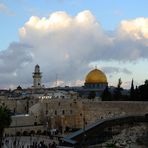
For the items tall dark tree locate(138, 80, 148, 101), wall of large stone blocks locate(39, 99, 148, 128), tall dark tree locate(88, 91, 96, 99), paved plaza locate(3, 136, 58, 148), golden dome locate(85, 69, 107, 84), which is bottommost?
paved plaza locate(3, 136, 58, 148)

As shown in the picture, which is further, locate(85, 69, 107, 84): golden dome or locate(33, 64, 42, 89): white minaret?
locate(33, 64, 42, 89): white minaret

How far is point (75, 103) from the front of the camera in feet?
184

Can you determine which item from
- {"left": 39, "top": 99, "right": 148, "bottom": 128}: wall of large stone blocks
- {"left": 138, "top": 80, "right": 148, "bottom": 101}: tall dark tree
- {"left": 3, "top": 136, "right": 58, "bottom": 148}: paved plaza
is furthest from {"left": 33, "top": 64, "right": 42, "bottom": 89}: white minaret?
{"left": 3, "top": 136, "right": 58, "bottom": 148}: paved plaza

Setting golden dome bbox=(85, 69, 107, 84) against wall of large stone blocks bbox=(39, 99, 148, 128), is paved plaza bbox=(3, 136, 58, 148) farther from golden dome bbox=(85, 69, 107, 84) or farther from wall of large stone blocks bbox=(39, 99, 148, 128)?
golden dome bbox=(85, 69, 107, 84)

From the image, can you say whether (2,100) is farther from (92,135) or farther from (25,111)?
(92,135)

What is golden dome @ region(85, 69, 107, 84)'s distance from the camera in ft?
252

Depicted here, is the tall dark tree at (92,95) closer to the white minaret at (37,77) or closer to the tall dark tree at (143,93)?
the white minaret at (37,77)

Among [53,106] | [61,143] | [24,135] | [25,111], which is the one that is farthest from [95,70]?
[61,143]

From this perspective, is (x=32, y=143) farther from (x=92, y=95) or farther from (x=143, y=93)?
(x=92, y=95)

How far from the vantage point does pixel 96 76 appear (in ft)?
252

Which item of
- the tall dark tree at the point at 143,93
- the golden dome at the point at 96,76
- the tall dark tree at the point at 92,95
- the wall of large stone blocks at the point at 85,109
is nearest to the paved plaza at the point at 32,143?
the wall of large stone blocks at the point at 85,109

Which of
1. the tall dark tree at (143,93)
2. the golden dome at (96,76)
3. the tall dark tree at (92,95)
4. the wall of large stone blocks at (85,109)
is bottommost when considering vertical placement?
the wall of large stone blocks at (85,109)

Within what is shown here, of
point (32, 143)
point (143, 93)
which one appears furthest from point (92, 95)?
point (32, 143)

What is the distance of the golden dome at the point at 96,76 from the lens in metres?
76.7
